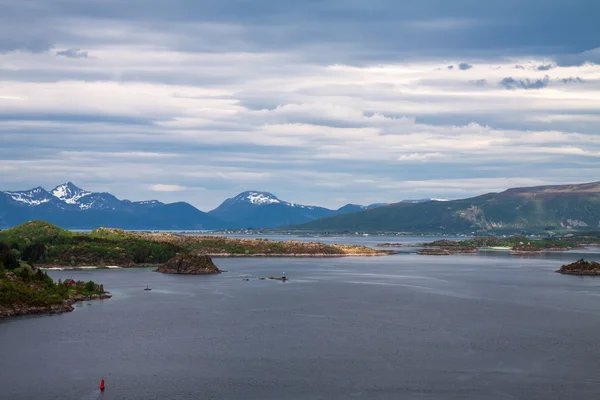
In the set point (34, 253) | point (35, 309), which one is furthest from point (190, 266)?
point (35, 309)

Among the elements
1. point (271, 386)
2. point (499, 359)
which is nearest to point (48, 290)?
point (271, 386)

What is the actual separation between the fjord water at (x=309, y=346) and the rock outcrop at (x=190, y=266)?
142 feet

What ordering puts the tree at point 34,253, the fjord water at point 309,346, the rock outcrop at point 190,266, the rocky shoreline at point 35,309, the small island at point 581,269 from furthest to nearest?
the small island at point 581,269 < the tree at point 34,253 < the rock outcrop at point 190,266 < the rocky shoreline at point 35,309 < the fjord water at point 309,346

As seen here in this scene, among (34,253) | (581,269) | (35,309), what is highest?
(34,253)

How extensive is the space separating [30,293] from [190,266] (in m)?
79.9

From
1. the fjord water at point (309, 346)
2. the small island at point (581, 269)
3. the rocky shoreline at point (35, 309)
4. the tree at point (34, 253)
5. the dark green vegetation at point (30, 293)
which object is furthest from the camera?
the small island at point (581, 269)

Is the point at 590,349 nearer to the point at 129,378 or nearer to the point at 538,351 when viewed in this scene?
the point at 538,351

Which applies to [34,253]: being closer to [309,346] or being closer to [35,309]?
[35,309]

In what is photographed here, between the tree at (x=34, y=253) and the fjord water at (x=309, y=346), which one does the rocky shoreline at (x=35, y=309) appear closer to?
the fjord water at (x=309, y=346)

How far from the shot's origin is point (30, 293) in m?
102

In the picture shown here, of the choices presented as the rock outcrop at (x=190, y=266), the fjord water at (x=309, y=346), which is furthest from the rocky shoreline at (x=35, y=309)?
the rock outcrop at (x=190, y=266)

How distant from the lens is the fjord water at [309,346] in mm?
61844

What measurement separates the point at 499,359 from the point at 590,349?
509 inches

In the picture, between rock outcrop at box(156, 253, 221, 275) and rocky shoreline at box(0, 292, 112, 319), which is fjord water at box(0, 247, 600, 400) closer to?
rocky shoreline at box(0, 292, 112, 319)
